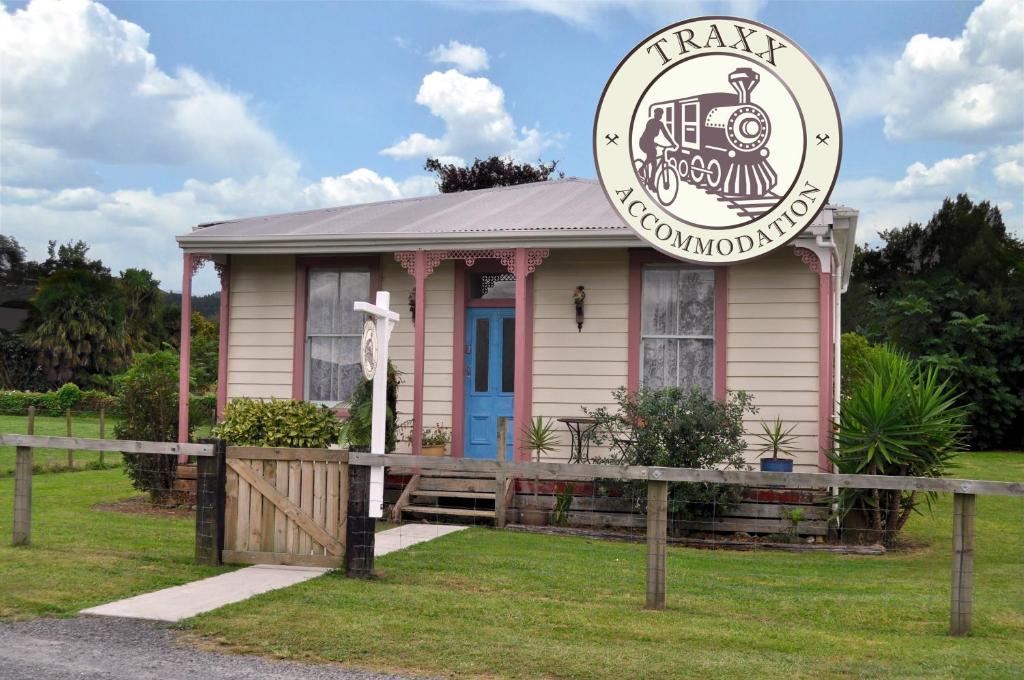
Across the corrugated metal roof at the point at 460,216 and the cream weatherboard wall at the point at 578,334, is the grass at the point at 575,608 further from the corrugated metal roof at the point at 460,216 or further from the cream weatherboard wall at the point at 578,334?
the corrugated metal roof at the point at 460,216

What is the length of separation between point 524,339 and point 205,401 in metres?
12.3

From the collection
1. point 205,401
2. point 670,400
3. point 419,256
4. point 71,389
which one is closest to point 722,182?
point 670,400

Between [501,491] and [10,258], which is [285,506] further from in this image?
[10,258]

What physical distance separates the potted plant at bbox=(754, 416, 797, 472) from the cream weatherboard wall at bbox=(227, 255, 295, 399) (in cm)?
616

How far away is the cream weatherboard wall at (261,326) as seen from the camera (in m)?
13.8

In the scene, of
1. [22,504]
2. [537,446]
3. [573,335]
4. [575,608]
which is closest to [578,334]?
[573,335]

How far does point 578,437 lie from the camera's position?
482 inches

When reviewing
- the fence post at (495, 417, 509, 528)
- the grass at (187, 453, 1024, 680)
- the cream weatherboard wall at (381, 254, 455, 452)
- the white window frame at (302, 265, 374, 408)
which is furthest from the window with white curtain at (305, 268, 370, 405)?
the grass at (187, 453, 1024, 680)

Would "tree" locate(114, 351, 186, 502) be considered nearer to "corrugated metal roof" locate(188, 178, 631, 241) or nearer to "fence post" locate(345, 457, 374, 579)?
"corrugated metal roof" locate(188, 178, 631, 241)

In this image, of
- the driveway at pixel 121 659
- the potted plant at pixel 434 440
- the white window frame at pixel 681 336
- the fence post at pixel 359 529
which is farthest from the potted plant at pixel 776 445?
the driveway at pixel 121 659

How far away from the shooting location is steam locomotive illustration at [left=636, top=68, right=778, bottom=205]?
9.49m

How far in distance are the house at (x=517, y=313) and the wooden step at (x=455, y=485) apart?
1.82 feet

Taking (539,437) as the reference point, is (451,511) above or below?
below

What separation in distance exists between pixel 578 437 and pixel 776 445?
228 cm
